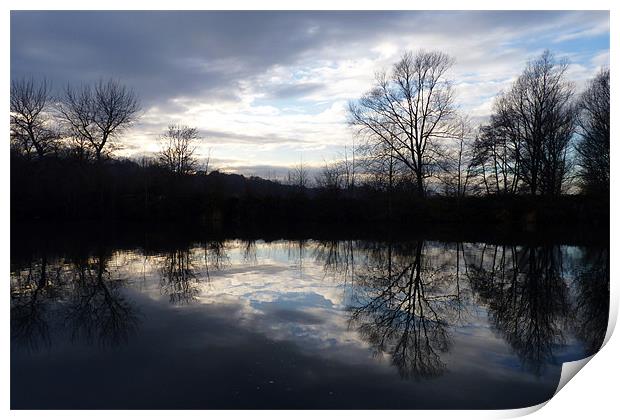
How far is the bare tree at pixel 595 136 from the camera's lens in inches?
776

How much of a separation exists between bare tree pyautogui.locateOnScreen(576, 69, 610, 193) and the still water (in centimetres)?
1272

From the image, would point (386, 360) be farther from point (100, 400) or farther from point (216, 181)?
point (216, 181)

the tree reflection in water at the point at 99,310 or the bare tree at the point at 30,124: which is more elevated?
the bare tree at the point at 30,124

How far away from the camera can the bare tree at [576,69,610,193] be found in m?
19.7

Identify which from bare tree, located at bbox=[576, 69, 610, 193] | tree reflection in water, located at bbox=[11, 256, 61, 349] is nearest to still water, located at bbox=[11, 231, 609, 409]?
tree reflection in water, located at bbox=[11, 256, 61, 349]

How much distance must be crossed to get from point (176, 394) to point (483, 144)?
91.4 ft

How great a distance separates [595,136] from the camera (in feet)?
74.7

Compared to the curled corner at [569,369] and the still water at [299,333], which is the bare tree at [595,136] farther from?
the curled corner at [569,369]

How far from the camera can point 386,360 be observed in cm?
438

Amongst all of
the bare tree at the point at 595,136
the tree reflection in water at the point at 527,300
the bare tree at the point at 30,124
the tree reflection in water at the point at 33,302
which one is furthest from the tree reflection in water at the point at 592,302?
the bare tree at the point at 30,124

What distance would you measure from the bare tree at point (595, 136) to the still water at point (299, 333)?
12720mm

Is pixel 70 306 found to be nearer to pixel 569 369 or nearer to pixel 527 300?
pixel 569 369
